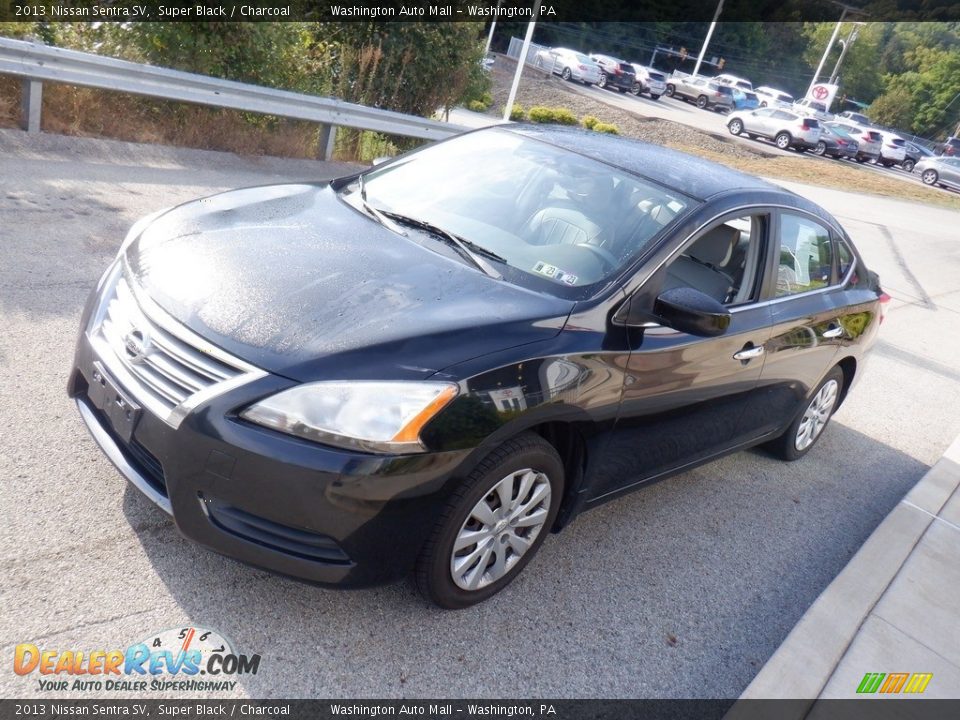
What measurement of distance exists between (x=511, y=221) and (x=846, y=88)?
97047 millimetres

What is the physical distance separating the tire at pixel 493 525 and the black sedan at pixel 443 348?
0.4 inches

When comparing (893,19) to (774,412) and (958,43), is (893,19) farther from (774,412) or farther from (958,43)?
(774,412)

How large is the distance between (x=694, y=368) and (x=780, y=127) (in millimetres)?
37107

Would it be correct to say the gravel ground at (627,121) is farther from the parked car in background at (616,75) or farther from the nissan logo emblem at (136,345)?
the nissan logo emblem at (136,345)

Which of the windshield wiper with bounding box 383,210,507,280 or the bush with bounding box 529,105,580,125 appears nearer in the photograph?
the windshield wiper with bounding box 383,210,507,280

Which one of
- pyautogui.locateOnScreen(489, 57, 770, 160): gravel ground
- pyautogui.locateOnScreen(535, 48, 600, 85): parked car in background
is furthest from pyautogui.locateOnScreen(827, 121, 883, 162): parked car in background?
pyautogui.locateOnScreen(489, 57, 770, 160): gravel ground

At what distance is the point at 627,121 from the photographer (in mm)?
31906

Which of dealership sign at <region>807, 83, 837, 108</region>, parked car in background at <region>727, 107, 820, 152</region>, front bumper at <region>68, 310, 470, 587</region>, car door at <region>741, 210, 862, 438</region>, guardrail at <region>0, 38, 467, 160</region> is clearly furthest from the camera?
dealership sign at <region>807, 83, 837, 108</region>

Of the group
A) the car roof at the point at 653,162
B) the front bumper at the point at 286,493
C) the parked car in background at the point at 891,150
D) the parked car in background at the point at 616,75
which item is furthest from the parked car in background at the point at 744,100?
the front bumper at the point at 286,493

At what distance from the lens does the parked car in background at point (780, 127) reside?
36688 mm

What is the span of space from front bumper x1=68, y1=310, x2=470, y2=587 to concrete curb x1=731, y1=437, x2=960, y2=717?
54.5 inches

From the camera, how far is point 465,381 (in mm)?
2719

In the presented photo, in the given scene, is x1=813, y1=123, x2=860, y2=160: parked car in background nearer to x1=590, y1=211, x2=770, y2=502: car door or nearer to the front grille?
x1=590, y1=211, x2=770, y2=502: car door

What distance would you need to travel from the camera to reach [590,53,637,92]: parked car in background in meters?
45.8
